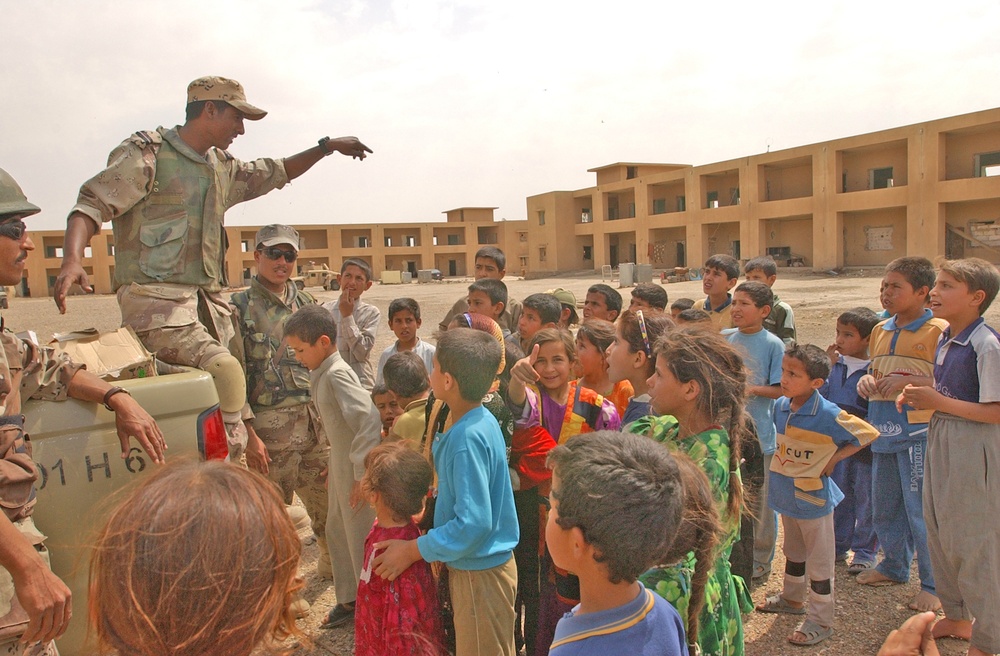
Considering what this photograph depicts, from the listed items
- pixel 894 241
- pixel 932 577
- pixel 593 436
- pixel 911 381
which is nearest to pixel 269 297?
pixel 593 436

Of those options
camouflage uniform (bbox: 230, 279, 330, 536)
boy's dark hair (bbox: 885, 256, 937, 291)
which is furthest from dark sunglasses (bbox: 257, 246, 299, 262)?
boy's dark hair (bbox: 885, 256, 937, 291)

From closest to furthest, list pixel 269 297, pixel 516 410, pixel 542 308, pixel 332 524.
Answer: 1. pixel 516 410
2. pixel 332 524
3. pixel 269 297
4. pixel 542 308

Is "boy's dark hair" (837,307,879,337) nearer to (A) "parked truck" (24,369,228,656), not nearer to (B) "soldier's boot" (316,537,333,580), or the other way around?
(B) "soldier's boot" (316,537,333,580)

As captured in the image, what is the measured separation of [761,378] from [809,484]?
2.90 ft

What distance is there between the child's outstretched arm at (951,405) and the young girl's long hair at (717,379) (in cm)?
117

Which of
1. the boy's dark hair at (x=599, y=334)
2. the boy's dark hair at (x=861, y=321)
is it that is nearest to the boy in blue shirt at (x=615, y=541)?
the boy's dark hair at (x=599, y=334)

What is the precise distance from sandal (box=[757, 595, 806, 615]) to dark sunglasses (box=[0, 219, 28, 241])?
3754 millimetres

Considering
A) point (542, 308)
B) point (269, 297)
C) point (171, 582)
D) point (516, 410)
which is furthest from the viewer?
point (542, 308)

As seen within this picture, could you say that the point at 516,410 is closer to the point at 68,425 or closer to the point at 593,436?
the point at 593,436

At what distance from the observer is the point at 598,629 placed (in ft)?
5.01

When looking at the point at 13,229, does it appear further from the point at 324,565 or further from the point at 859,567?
the point at 859,567

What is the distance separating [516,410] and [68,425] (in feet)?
5.57

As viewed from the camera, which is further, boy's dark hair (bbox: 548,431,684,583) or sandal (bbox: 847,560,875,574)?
sandal (bbox: 847,560,875,574)

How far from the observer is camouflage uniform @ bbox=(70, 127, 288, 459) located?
344 cm
